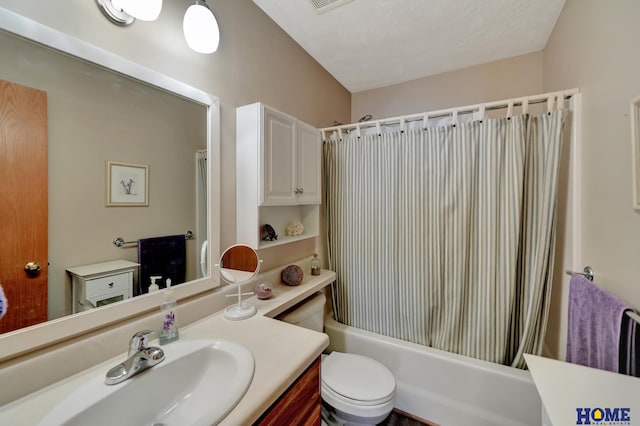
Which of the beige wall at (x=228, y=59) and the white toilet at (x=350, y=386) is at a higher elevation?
the beige wall at (x=228, y=59)

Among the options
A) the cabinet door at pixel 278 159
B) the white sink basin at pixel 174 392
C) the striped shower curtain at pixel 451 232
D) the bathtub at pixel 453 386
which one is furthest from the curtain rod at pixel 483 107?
the white sink basin at pixel 174 392

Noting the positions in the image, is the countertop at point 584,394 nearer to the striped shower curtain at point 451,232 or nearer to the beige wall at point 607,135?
the beige wall at point 607,135

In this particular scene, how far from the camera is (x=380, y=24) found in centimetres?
160

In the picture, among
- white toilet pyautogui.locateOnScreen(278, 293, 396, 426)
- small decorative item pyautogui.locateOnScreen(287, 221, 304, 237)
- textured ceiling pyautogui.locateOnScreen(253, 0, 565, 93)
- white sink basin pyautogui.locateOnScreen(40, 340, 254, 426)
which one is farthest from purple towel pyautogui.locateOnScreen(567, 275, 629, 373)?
textured ceiling pyautogui.locateOnScreen(253, 0, 565, 93)

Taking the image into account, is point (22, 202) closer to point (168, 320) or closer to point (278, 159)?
point (168, 320)

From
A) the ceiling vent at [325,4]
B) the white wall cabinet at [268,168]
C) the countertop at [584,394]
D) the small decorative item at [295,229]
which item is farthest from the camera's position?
the small decorative item at [295,229]

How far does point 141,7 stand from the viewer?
2.84ft

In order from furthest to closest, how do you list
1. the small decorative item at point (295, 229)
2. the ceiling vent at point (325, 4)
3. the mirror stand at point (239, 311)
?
the small decorative item at point (295, 229) < the ceiling vent at point (325, 4) < the mirror stand at point (239, 311)

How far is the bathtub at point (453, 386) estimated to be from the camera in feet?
4.38

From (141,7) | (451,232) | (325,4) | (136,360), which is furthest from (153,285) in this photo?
(325,4)

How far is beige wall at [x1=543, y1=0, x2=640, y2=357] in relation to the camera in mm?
832

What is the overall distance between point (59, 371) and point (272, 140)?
1200 millimetres

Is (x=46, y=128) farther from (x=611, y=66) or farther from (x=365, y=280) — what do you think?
(x=611, y=66)

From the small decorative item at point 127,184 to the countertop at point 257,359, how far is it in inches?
21.5
